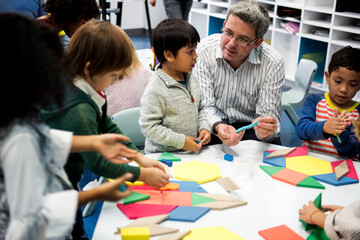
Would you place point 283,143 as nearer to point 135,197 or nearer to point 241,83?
point 241,83

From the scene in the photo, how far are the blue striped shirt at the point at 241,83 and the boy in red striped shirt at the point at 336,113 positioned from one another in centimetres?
24

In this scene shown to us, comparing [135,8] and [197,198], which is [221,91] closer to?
[197,198]

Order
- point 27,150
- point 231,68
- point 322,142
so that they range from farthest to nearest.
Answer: point 231,68 → point 322,142 → point 27,150

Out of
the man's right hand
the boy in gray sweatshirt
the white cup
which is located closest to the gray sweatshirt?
the boy in gray sweatshirt

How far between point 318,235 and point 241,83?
3.81 ft

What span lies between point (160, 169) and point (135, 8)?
20.5ft

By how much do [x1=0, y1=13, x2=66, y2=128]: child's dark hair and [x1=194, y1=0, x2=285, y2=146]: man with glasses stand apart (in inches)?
50.8

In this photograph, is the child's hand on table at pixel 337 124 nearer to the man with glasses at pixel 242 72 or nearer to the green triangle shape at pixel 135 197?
the man with glasses at pixel 242 72

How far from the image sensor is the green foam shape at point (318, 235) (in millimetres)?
1141

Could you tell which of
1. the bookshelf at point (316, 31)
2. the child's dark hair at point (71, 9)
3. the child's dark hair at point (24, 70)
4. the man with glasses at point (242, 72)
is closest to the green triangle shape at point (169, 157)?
the man with glasses at point (242, 72)

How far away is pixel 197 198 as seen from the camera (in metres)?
1.31

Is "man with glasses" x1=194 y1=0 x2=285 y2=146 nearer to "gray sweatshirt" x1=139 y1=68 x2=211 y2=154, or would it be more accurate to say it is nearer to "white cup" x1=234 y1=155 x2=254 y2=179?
"gray sweatshirt" x1=139 y1=68 x2=211 y2=154

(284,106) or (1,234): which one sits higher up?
(1,234)

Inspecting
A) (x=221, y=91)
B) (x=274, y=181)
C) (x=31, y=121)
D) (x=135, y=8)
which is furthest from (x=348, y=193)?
(x=135, y=8)
